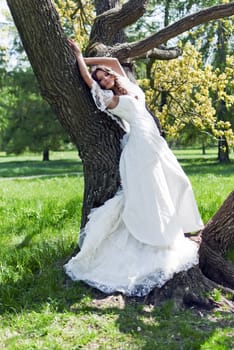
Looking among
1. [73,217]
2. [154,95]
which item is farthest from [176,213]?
[154,95]

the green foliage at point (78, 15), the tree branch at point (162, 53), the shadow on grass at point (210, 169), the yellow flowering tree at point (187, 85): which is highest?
the green foliage at point (78, 15)

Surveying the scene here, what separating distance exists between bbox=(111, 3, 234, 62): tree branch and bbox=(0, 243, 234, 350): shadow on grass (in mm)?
2353

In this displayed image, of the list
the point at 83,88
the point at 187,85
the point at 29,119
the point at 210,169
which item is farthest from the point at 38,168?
the point at 83,88

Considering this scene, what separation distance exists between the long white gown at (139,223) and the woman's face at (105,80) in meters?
0.11

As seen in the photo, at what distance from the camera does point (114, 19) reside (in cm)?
585

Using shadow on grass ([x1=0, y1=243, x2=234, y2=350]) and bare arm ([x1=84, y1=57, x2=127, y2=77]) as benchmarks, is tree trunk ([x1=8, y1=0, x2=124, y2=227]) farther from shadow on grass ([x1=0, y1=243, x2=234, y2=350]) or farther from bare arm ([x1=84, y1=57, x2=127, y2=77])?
shadow on grass ([x1=0, y1=243, x2=234, y2=350])

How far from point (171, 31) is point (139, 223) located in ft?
7.05

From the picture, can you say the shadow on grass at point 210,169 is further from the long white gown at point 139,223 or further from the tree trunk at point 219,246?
the long white gown at point 139,223

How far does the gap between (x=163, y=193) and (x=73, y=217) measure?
3393mm

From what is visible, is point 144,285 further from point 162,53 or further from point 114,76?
point 162,53

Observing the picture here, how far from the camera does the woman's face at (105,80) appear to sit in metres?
5.13

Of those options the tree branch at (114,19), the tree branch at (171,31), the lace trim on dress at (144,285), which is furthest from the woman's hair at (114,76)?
the lace trim on dress at (144,285)

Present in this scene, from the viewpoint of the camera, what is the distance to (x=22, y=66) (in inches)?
1292

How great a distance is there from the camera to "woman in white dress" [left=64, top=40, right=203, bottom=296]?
189 inches
